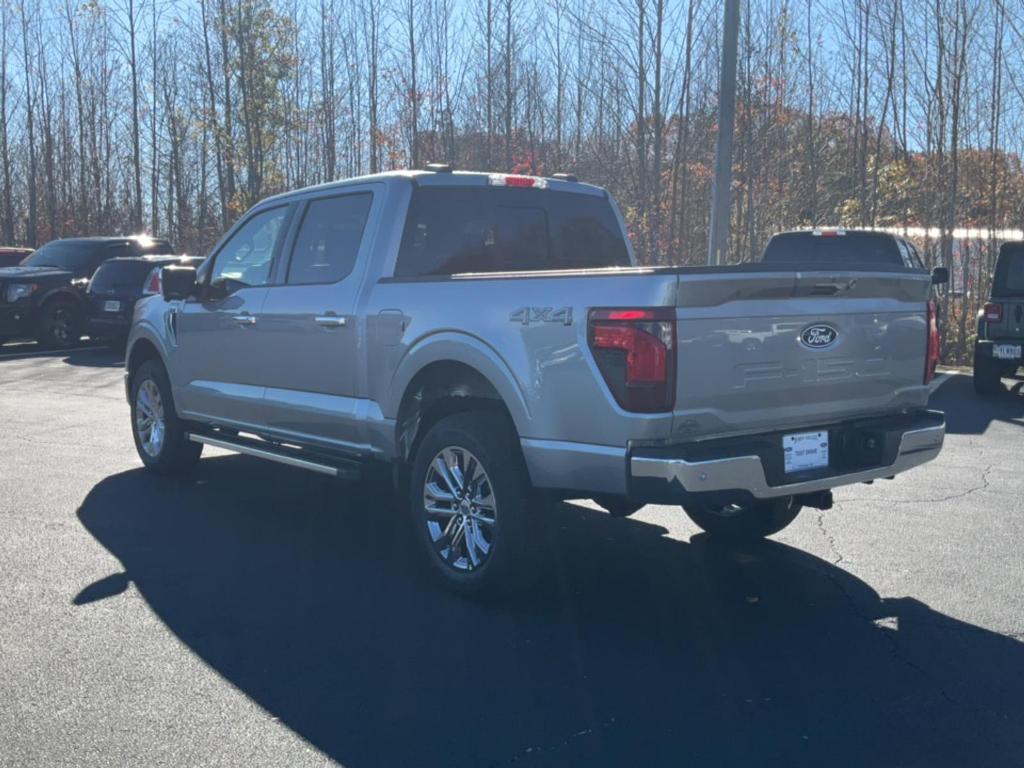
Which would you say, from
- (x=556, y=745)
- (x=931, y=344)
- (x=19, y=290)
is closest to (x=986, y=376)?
(x=931, y=344)

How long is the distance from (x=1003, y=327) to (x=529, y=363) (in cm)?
1005

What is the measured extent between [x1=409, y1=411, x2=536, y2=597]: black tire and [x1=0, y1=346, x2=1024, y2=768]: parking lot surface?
5.1 inches

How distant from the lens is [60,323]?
18.7 metres

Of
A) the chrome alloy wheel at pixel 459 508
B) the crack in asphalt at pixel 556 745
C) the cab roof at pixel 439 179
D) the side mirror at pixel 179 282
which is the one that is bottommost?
the crack in asphalt at pixel 556 745

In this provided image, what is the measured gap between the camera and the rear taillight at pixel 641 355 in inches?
175

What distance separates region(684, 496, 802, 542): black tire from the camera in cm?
613

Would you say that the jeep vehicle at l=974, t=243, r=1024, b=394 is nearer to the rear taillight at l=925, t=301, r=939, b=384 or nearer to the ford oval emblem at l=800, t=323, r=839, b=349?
the rear taillight at l=925, t=301, r=939, b=384

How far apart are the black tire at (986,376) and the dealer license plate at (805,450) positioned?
9214mm

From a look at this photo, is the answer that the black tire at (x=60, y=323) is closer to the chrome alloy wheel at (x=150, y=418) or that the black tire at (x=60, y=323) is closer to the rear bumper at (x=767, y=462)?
the chrome alloy wheel at (x=150, y=418)

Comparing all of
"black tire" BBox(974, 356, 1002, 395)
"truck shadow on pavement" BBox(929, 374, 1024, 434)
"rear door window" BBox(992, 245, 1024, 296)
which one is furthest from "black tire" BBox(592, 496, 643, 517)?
"rear door window" BBox(992, 245, 1024, 296)

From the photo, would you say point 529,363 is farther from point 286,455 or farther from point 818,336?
point 286,455

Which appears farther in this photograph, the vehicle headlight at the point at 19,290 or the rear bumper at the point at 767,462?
the vehicle headlight at the point at 19,290

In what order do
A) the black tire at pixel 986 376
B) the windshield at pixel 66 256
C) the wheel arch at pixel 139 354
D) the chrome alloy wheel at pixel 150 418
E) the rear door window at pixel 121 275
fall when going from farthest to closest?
1. the windshield at pixel 66 256
2. the rear door window at pixel 121 275
3. the black tire at pixel 986 376
4. the wheel arch at pixel 139 354
5. the chrome alloy wheel at pixel 150 418

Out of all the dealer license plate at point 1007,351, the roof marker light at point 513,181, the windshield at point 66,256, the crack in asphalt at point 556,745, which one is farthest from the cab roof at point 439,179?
the windshield at point 66,256
